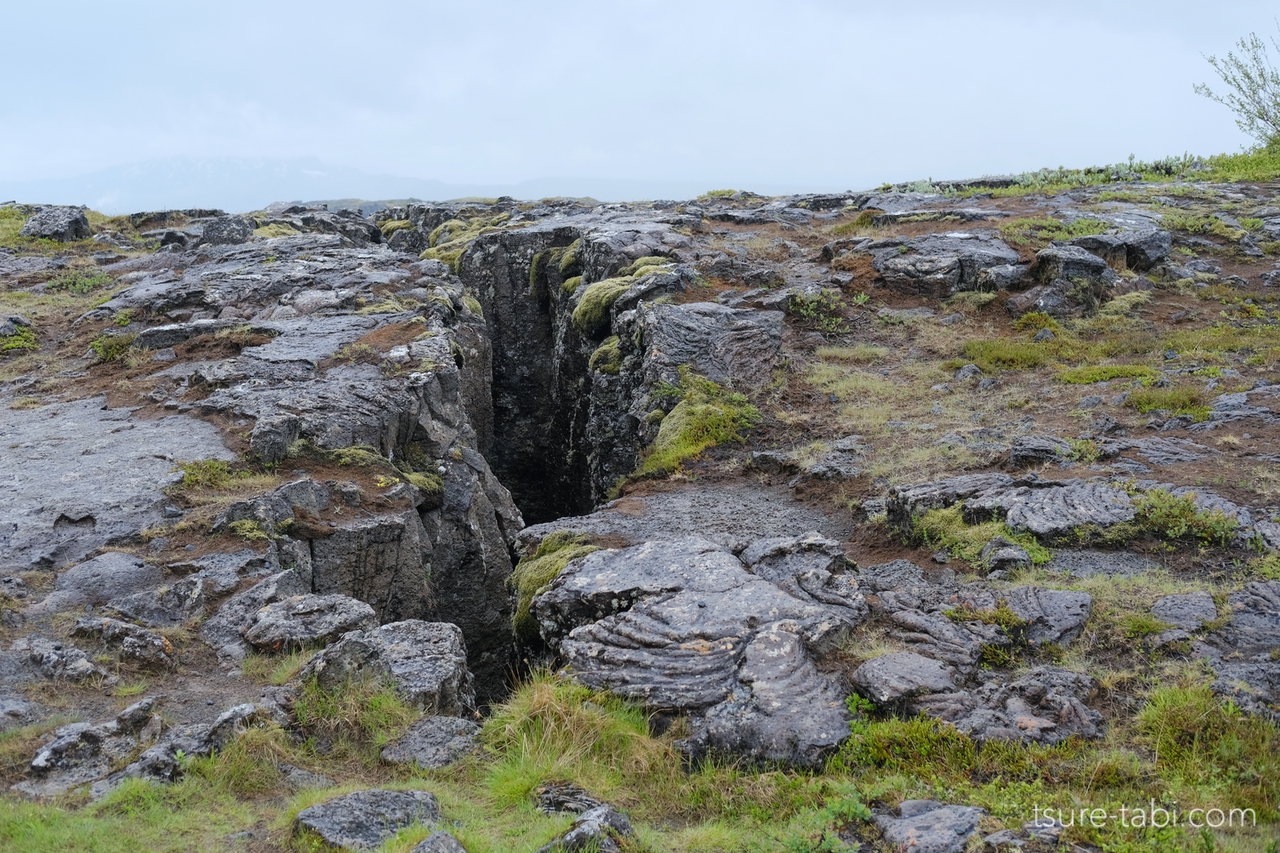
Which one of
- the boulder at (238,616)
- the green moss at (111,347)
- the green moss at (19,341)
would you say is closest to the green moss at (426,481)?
the boulder at (238,616)

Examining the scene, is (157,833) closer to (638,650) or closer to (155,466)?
(638,650)

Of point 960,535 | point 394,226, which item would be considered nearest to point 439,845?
point 960,535

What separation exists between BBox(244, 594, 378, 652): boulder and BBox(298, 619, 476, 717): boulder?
37 cm

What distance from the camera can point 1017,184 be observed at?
36875 millimetres

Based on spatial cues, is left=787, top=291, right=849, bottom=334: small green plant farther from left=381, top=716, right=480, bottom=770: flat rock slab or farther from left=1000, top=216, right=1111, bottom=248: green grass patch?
left=381, top=716, right=480, bottom=770: flat rock slab

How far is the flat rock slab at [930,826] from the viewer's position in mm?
5461

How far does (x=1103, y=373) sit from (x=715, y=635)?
12097mm

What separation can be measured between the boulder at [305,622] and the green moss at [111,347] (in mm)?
13227

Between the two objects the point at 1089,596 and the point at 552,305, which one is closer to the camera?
the point at 1089,596

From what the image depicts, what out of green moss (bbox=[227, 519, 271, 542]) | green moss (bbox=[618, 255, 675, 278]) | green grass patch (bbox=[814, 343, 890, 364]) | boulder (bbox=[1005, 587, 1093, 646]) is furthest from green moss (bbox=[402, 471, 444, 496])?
boulder (bbox=[1005, 587, 1093, 646])

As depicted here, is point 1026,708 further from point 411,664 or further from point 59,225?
point 59,225

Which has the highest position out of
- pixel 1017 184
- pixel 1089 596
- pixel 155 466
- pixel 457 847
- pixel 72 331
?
pixel 1017 184

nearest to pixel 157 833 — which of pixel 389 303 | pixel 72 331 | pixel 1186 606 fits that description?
pixel 1186 606

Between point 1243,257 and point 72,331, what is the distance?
33801mm
